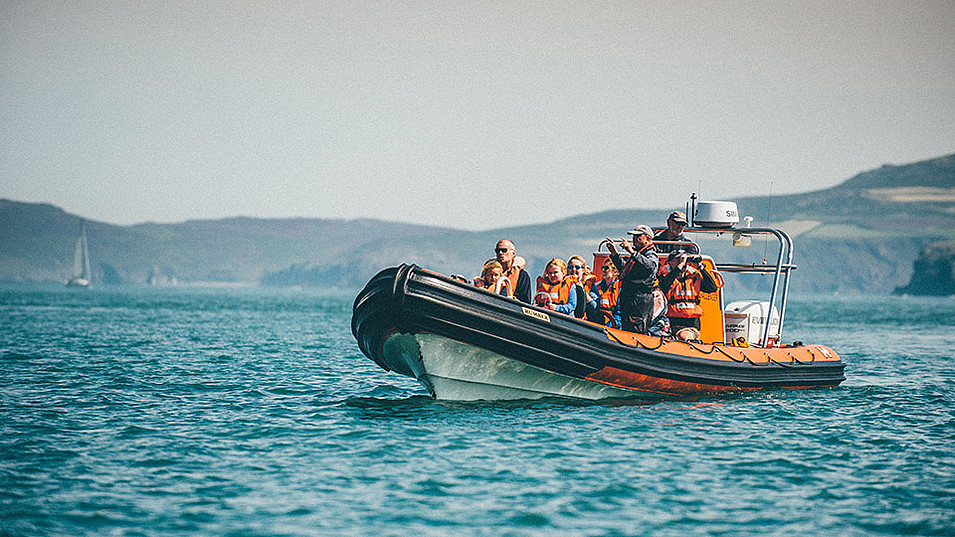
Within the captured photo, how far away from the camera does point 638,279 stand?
13.9 m

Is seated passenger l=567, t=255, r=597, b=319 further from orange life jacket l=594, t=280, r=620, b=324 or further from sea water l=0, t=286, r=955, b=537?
sea water l=0, t=286, r=955, b=537

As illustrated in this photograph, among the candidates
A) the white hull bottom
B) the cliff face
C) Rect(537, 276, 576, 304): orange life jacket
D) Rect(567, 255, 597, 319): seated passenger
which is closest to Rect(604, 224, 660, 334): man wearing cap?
Rect(567, 255, 597, 319): seated passenger

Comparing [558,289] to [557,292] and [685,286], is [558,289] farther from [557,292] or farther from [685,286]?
[685,286]

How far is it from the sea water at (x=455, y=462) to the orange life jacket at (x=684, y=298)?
4.67ft

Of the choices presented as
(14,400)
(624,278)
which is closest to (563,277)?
(624,278)

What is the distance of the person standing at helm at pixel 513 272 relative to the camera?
44.0ft

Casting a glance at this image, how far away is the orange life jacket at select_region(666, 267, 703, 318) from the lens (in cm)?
1484

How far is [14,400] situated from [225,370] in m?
5.86

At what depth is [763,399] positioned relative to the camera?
1519 cm

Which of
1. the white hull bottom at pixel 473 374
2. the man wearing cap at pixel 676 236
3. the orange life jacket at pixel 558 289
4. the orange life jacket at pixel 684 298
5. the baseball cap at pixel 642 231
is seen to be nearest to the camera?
the white hull bottom at pixel 473 374

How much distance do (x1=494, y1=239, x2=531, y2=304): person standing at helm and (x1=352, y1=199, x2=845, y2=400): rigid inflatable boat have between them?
0.65m

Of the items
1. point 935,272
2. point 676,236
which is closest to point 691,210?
point 676,236

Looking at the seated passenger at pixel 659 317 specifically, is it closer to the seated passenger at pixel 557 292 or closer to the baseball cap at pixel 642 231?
the baseball cap at pixel 642 231

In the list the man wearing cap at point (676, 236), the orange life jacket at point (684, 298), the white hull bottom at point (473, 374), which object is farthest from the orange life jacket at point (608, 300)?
the white hull bottom at point (473, 374)
